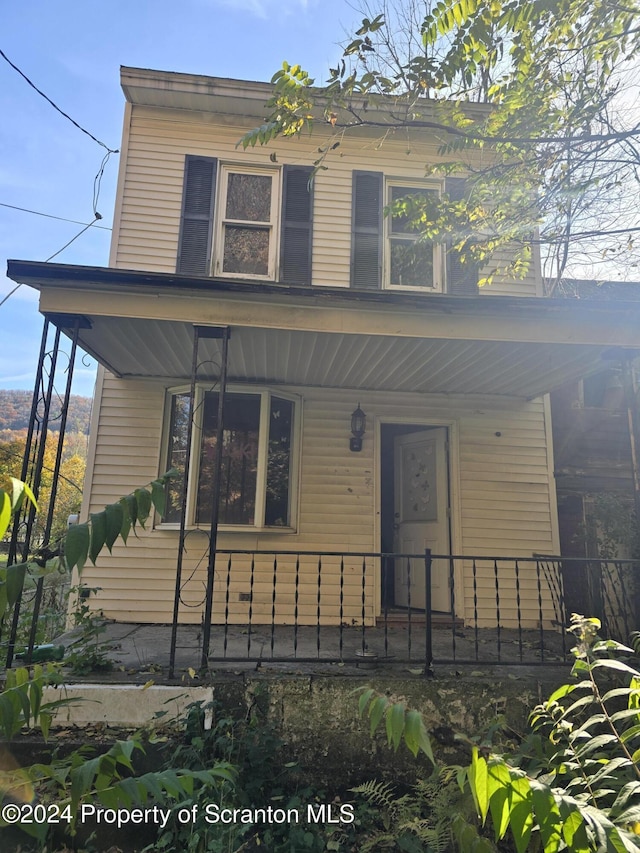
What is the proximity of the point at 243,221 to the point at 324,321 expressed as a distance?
314 centimetres

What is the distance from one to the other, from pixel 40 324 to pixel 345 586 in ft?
13.5

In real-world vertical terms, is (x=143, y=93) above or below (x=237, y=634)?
above

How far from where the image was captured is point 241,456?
5.65m

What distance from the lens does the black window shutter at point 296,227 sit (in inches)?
247

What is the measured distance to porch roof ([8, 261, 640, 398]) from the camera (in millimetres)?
3850

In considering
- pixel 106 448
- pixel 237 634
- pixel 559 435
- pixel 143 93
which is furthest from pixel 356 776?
pixel 143 93

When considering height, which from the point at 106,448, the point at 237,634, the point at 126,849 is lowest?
the point at 126,849

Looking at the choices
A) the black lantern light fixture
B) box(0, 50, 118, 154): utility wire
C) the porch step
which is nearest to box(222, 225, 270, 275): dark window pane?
box(0, 50, 118, 154): utility wire

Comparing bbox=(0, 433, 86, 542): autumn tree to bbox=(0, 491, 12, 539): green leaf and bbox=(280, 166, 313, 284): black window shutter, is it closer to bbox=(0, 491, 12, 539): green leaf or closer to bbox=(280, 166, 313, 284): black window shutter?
bbox=(280, 166, 313, 284): black window shutter

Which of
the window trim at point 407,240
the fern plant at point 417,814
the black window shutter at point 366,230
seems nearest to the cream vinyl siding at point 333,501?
the window trim at point 407,240

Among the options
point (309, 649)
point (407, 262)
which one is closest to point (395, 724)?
point (309, 649)

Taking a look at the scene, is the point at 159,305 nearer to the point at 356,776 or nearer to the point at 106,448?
the point at 106,448

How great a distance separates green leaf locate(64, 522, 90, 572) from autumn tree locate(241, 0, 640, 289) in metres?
3.50

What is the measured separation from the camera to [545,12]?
137 inches
